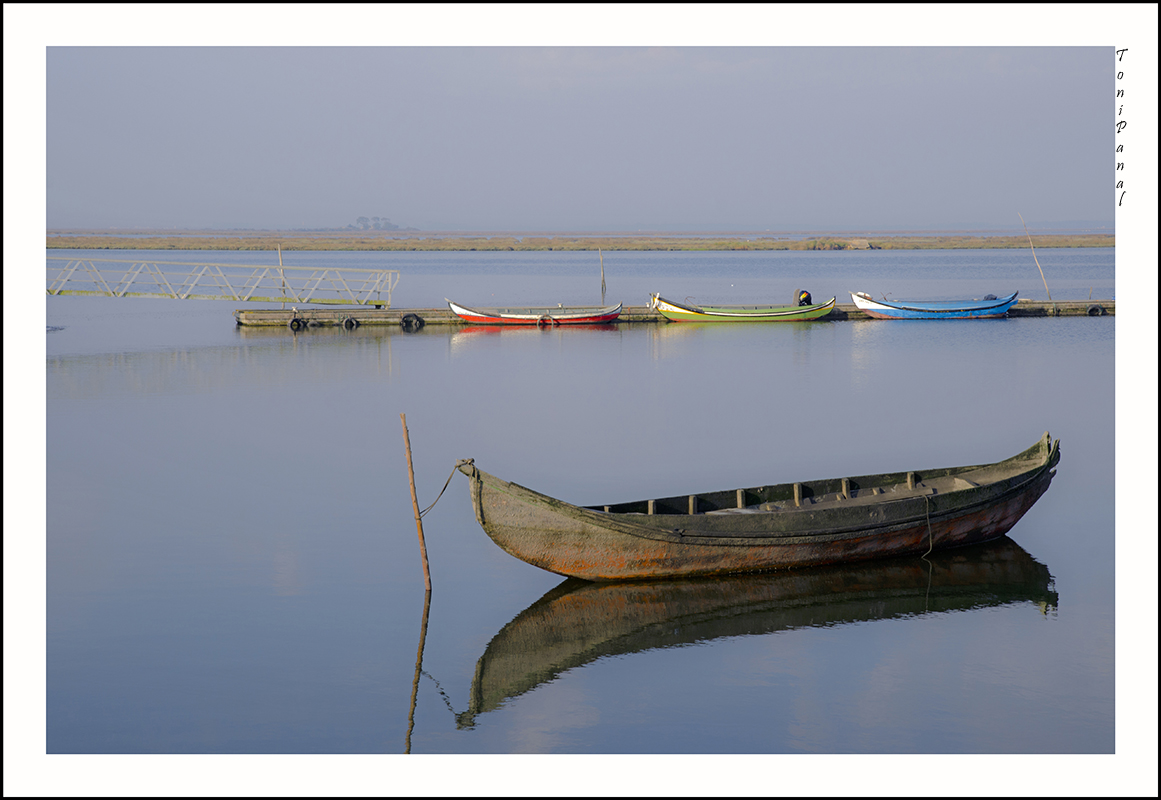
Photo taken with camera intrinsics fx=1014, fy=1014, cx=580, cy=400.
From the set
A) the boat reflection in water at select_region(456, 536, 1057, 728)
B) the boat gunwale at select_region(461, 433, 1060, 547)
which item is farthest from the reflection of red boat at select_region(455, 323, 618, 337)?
the boat reflection in water at select_region(456, 536, 1057, 728)

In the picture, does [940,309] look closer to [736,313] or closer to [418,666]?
[736,313]

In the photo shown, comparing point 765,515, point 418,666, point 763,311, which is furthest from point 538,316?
point 418,666

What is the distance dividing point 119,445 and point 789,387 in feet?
53.7

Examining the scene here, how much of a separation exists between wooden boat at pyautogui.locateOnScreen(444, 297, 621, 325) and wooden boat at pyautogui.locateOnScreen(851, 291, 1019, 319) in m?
11.3

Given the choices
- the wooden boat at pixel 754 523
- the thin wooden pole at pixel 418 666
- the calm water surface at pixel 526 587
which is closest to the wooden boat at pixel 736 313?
the calm water surface at pixel 526 587

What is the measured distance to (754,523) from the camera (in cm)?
1217

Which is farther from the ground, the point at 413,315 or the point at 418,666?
the point at 413,315

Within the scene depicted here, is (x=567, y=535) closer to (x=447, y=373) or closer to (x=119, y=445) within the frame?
(x=119, y=445)

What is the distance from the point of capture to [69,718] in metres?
9.35

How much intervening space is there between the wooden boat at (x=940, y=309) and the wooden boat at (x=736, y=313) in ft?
7.37

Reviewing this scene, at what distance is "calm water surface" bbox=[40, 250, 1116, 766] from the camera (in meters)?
9.27

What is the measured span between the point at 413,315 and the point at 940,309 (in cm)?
2204

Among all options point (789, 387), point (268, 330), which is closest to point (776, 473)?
point (789, 387)

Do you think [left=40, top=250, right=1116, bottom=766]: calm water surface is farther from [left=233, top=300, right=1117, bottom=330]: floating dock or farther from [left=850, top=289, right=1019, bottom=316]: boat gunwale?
[left=850, top=289, right=1019, bottom=316]: boat gunwale
